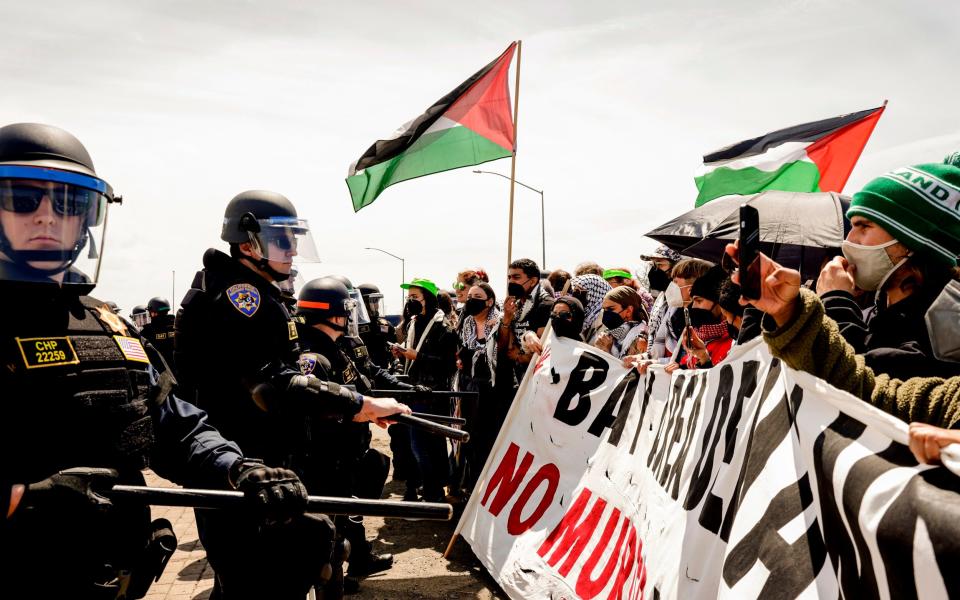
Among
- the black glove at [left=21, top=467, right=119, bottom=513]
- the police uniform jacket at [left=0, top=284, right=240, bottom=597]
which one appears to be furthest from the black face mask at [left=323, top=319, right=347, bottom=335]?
the black glove at [left=21, top=467, right=119, bottom=513]

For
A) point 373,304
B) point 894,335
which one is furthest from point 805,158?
point 373,304

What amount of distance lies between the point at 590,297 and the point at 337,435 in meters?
3.49

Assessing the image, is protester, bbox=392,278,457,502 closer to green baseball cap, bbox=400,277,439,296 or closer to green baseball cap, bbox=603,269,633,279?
green baseball cap, bbox=400,277,439,296

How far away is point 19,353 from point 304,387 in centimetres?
146

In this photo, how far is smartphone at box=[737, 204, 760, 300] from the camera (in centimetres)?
200

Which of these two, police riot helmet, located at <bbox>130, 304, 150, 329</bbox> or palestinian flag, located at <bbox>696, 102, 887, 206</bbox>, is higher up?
palestinian flag, located at <bbox>696, 102, 887, 206</bbox>

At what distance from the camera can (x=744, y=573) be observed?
7.30ft

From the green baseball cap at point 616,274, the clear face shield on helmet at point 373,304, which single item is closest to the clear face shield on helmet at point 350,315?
the clear face shield on helmet at point 373,304

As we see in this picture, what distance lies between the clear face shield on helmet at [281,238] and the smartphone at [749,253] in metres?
2.60

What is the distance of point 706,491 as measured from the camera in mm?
2723

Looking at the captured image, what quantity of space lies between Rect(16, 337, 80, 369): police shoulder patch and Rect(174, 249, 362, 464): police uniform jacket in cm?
124

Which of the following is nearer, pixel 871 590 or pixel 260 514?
pixel 871 590

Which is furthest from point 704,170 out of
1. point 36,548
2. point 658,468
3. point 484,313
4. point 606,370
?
point 36,548

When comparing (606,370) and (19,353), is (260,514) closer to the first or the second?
(19,353)
